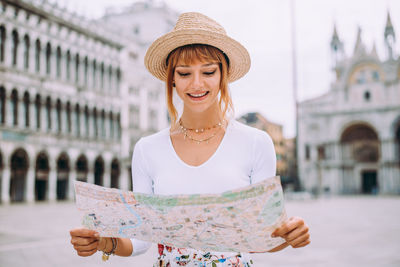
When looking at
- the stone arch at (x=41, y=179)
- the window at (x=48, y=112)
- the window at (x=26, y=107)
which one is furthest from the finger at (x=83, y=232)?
the window at (x=48, y=112)

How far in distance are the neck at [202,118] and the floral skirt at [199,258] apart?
0.54 metres

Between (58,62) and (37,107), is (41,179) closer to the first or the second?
(37,107)

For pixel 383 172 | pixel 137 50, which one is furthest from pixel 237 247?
pixel 383 172

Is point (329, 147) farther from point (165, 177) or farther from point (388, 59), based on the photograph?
point (165, 177)

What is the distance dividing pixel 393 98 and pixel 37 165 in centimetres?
3772

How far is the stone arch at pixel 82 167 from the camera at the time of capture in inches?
1202

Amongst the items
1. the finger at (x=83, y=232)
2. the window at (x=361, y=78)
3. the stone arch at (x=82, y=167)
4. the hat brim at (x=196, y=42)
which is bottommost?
the finger at (x=83, y=232)

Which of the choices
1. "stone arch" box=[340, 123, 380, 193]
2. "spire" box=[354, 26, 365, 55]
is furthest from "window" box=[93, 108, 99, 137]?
"spire" box=[354, 26, 365, 55]

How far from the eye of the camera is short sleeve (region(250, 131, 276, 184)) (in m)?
1.73

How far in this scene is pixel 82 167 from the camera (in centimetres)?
3109

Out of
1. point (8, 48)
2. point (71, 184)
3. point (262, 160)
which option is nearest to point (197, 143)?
point (262, 160)

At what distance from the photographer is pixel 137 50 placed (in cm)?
3703

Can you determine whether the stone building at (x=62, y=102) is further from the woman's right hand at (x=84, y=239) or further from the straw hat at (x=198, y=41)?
the woman's right hand at (x=84, y=239)

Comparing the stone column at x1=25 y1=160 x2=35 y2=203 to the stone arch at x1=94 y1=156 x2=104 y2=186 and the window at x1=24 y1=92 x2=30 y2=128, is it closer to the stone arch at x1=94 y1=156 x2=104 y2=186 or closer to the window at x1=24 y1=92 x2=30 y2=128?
the window at x1=24 y1=92 x2=30 y2=128
